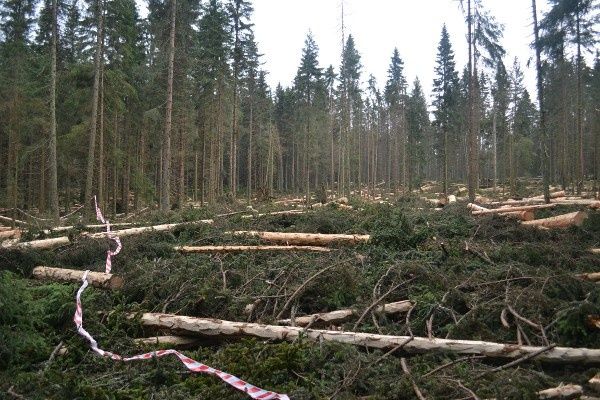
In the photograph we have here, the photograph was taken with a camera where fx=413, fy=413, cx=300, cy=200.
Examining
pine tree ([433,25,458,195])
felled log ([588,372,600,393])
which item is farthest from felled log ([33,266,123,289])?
pine tree ([433,25,458,195])

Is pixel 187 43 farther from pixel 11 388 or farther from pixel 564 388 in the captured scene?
pixel 564 388

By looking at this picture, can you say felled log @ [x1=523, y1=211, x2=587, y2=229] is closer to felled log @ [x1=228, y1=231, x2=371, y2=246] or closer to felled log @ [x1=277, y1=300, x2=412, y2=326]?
felled log @ [x1=228, y1=231, x2=371, y2=246]

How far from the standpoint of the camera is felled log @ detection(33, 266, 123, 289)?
700 cm

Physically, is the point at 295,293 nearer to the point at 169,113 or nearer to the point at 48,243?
the point at 48,243

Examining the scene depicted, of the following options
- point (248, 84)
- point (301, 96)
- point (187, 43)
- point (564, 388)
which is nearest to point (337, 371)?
point (564, 388)

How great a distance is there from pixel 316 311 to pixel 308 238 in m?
4.10

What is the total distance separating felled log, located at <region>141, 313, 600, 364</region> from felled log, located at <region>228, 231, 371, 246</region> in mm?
4933

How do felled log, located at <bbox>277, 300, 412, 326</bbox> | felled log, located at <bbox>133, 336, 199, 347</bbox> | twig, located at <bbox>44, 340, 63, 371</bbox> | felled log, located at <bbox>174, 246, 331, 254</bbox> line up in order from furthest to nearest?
felled log, located at <bbox>174, 246, 331, 254</bbox> → felled log, located at <bbox>277, 300, 412, 326</bbox> → felled log, located at <bbox>133, 336, 199, 347</bbox> → twig, located at <bbox>44, 340, 63, 371</bbox>

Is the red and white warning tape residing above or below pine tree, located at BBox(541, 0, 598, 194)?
below

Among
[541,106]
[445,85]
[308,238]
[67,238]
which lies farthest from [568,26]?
[67,238]

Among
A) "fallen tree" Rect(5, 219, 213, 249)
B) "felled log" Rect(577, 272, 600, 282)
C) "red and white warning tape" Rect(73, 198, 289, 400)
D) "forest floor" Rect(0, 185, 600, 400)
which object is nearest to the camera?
"red and white warning tape" Rect(73, 198, 289, 400)

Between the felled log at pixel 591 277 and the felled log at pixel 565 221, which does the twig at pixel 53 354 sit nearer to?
the felled log at pixel 591 277

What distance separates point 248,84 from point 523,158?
34840 mm

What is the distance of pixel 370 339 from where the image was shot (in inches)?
191
